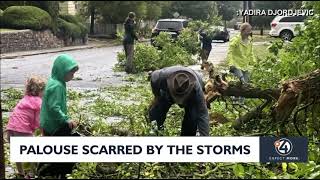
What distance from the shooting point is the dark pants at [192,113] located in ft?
18.1

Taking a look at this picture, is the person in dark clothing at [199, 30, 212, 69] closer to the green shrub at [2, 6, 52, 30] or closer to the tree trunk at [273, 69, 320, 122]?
the tree trunk at [273, 69, 320, 122]

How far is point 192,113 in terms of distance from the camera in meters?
5.67

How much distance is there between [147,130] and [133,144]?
996mm

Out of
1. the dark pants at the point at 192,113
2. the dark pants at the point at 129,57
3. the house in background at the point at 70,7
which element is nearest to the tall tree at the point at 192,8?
the house in background at the point at 70,7

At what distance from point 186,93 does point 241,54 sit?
4935 millimetres

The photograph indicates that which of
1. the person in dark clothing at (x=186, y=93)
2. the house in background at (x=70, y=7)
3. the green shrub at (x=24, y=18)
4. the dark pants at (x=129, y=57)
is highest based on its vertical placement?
the house in background at (x=70, y=7)

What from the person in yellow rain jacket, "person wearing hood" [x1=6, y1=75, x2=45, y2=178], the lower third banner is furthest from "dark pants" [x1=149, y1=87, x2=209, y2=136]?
the person in yellow rain jacket

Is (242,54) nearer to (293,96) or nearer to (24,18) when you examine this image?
(293,96)

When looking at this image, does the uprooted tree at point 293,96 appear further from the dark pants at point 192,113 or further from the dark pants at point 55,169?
the dark pants at point 55,169

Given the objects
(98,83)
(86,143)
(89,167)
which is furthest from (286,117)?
(98,83)

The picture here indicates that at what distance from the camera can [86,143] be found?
13.7 feet

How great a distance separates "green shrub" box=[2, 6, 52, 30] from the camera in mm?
31719

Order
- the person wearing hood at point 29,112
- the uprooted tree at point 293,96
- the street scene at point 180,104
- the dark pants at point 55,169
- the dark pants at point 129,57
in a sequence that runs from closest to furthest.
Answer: the dark pants at point 55,169, the street scene at point 180,104, the person wearing hood at point 29,112, the uprooted tree at point 293,96, the dark pants at point 129,57

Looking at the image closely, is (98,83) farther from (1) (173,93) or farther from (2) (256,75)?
(1) (173,93)
